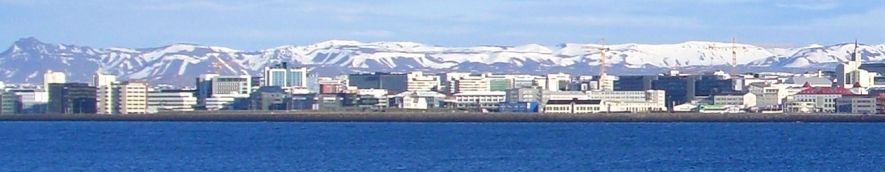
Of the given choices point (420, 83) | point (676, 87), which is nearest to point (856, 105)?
point (676, 87)

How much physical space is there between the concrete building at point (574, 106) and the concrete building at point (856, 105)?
11.1 metres

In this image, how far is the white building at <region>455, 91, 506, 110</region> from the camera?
357ft

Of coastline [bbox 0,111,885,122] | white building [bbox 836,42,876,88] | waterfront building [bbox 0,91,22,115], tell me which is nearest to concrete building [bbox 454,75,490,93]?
white building [bbox 836,42,876,88]

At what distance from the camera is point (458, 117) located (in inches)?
3541

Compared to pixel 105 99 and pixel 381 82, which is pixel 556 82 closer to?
pixel 381 82

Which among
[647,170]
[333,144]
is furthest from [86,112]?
[647,170]

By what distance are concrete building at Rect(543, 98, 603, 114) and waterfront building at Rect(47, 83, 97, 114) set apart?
954 inches

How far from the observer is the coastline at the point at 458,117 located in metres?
85.6

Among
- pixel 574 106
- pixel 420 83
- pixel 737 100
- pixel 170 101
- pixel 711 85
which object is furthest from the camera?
pixel 420 83

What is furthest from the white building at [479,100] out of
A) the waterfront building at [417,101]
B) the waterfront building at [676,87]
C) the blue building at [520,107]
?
the waterfront building at [676,87]

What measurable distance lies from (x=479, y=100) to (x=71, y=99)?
2108 centimetres

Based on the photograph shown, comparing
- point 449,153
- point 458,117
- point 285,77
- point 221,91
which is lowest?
point 449,153

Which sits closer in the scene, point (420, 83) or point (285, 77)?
point (420, 83)

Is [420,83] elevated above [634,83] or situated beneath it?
elevated above
